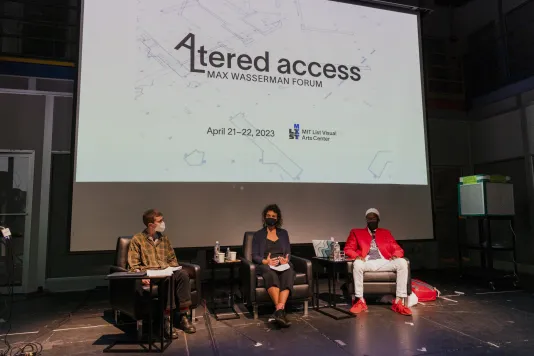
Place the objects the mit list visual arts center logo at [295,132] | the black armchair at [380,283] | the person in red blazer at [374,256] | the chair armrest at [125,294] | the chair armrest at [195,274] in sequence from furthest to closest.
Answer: the mit list visual arts center logo at [295,132]
the black armchair at [380,283]
the person in red blazer at [374,256]
the chair armrest at [195,274]
the chair armrest at [125,294]

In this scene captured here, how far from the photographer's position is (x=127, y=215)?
11.8ft

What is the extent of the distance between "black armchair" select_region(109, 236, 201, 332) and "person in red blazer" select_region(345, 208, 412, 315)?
59.7 inches

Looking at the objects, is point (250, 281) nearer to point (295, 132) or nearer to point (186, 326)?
point (186, 326)

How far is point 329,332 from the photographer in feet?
9.63

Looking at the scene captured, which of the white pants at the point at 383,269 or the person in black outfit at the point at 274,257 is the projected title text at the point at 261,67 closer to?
the person in black outfit at the point at 274,257

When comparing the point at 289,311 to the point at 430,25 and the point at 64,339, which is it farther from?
the point at 430,25

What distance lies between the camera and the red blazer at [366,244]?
3.73 metres

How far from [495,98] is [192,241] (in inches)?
206

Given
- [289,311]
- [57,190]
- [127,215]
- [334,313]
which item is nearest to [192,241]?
[127,215]

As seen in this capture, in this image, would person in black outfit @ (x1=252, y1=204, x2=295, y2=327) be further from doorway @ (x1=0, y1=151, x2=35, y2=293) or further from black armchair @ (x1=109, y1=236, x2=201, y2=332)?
doorway @ (x1=0, y1=151, x2=35, y2=293)

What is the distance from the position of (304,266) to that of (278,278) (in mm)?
294

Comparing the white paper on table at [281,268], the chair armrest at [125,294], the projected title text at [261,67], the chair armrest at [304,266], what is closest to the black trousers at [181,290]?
the chair armrest at [125,294]

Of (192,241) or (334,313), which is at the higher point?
(192,241)

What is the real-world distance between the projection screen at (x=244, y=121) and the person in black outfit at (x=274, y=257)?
0.35 metres
